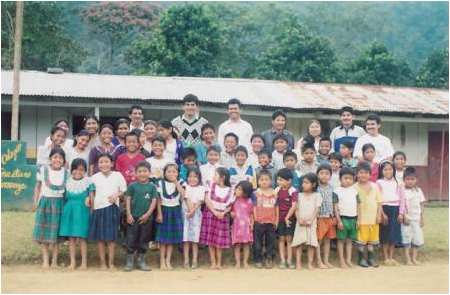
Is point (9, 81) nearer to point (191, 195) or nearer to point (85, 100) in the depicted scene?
point (85, 100)

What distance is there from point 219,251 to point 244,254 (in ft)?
0.96

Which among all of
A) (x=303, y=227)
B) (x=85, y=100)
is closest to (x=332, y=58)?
(x=85, y=100)

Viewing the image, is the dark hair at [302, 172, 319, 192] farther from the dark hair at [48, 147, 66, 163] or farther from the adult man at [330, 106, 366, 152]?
the dark hair at [48, 147, 66, 163]

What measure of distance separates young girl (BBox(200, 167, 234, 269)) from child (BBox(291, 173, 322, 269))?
0.78 metres

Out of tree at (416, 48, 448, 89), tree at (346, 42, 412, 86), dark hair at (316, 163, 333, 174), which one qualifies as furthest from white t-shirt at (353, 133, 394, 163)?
tree at (416, 48, 448, 89)

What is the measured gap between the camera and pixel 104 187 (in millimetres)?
6555

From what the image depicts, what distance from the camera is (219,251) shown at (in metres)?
6.83

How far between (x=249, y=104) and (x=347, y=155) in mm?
5873

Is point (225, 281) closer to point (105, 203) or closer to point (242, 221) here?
point (242, 221)

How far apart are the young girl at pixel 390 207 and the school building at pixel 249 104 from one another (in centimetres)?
621

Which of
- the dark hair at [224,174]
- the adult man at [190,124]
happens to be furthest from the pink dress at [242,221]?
the adult man at [190,124]

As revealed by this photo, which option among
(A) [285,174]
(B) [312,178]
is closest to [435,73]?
(B) [312,178]

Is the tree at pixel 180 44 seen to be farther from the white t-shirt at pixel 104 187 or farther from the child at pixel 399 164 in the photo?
the white t-shirt at pixel 104 187

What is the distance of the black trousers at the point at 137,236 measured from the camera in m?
6.57
